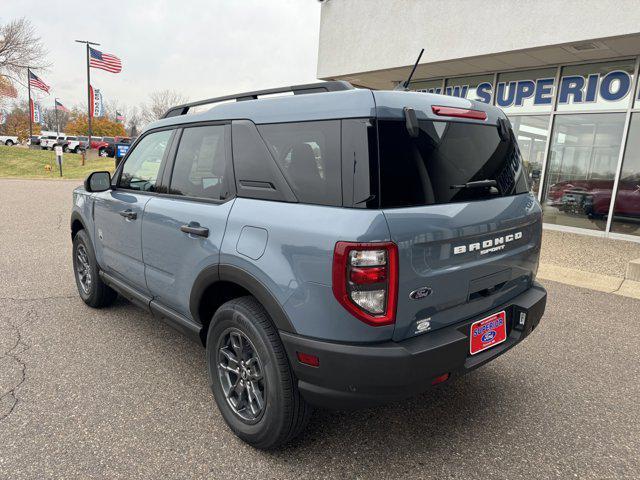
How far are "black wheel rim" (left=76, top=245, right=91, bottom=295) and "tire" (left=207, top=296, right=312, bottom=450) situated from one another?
2.37 m

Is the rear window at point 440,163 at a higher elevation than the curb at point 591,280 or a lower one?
higher

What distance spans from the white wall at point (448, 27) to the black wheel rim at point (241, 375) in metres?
7.80

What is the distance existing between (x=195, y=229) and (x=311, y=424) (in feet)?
4.30

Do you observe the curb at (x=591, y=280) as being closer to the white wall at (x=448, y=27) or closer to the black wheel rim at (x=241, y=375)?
the white wall at (x=448, y=27)

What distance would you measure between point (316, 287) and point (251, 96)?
132 cm

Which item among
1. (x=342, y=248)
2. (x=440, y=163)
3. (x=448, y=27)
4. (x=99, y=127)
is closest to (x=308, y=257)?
(x=342, y=248)

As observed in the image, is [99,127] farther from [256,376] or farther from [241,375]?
[256,376]

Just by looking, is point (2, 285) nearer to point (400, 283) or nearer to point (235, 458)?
point (235, 458)

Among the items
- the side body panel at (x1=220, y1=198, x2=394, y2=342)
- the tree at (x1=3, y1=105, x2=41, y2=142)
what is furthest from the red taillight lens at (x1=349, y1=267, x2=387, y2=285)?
the tree at (x1=3, y1=105, x2=41, y2=142)

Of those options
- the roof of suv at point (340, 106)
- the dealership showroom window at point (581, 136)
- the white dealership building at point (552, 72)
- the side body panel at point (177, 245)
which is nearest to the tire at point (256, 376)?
the side body panel at point (177, 245)

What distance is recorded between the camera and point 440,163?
83.1 inches

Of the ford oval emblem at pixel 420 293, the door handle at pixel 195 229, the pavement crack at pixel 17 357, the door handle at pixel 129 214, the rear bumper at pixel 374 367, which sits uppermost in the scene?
the door handle at pixel 195 229

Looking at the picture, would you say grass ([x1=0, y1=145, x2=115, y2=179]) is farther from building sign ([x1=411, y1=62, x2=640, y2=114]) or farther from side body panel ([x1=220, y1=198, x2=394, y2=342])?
side body panel ([x1=220, y1=198, x2=394, y2=342])

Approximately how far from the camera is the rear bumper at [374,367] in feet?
6.04
